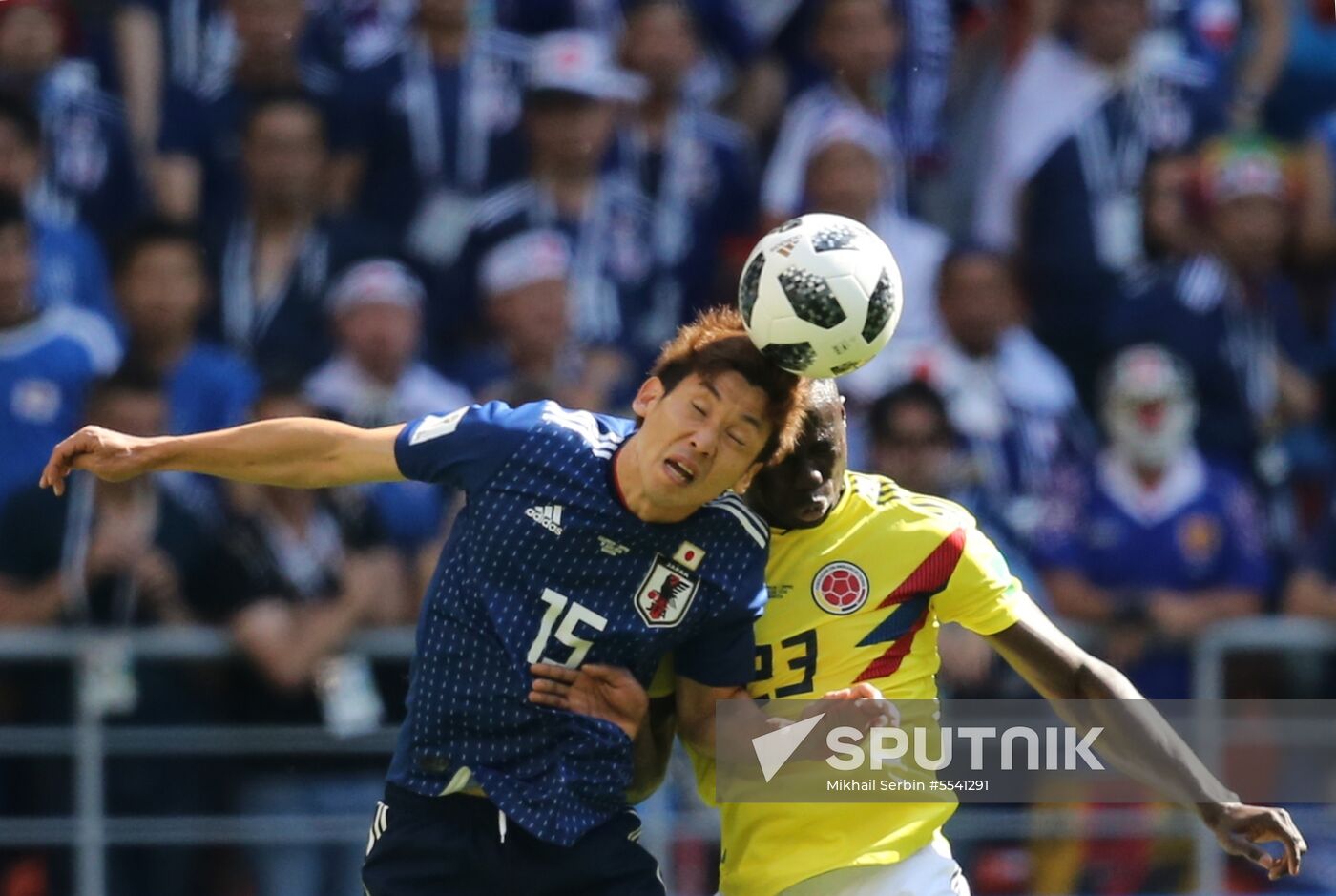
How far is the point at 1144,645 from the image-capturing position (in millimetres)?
7633

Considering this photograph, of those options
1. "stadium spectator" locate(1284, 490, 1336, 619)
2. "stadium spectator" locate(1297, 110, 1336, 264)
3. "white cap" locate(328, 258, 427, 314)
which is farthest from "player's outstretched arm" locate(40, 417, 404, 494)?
"stadium spectator" locate(1297, 110, 1336, 264)

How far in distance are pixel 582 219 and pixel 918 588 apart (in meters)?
4.11

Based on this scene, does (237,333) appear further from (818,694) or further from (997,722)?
(818,694)

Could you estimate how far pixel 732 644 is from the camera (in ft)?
15.1

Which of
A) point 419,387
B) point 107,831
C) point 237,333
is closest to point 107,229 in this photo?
point 237,333

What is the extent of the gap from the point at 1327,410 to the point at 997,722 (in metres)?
2.47

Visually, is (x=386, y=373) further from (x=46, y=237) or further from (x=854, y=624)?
(x=854, y=624)

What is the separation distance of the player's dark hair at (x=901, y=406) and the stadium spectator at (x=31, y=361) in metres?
2.87

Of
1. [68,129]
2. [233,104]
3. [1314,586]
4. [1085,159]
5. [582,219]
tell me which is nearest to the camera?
[1314,586]

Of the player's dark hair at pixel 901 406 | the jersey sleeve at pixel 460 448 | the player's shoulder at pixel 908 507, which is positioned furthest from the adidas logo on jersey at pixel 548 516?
the player's dark hair at pixel 901 406

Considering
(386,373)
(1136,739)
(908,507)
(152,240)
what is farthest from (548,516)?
(152,240)

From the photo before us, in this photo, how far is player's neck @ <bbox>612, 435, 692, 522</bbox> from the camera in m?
4.52

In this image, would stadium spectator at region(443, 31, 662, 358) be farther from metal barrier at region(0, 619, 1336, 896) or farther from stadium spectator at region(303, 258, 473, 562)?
metal barrier at region(0, 619, 1336, 896)

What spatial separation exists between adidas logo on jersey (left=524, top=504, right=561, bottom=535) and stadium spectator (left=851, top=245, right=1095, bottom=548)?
3684 mm
